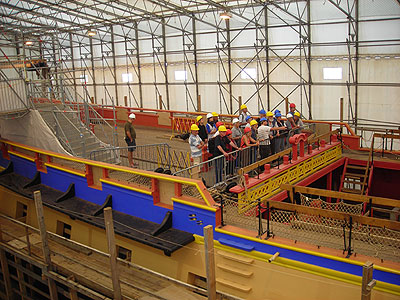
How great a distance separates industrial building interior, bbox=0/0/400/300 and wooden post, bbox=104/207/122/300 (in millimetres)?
46

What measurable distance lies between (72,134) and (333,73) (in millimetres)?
15255

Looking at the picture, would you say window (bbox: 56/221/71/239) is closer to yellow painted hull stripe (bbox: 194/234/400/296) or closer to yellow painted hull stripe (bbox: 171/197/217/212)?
yellow painted hull stripe (bbox: 171/197/217/212)

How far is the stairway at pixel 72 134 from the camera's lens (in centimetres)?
1609

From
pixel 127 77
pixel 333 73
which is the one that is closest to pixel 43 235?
pixel 333 73

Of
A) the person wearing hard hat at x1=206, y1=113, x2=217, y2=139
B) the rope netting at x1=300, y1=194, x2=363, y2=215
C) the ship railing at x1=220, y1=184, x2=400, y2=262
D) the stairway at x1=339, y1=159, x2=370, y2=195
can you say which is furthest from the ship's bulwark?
the stairway at x1=339, y1=159, x2=370, y2=195

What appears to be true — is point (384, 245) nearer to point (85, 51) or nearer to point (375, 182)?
point (375, 182)

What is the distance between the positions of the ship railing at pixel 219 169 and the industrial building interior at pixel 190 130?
64mm

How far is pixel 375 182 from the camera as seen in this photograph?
16.9m

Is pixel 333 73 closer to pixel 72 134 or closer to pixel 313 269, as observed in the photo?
pixel 72 134

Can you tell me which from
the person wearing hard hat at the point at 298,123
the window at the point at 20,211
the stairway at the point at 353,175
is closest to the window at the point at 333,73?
the stairway at the point at 353,175

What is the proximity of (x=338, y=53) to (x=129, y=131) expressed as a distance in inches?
579

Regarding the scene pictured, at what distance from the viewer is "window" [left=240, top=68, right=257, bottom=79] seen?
28.3m

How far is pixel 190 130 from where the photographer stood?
2084 cm

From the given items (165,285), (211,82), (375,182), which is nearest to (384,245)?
(165,285)
